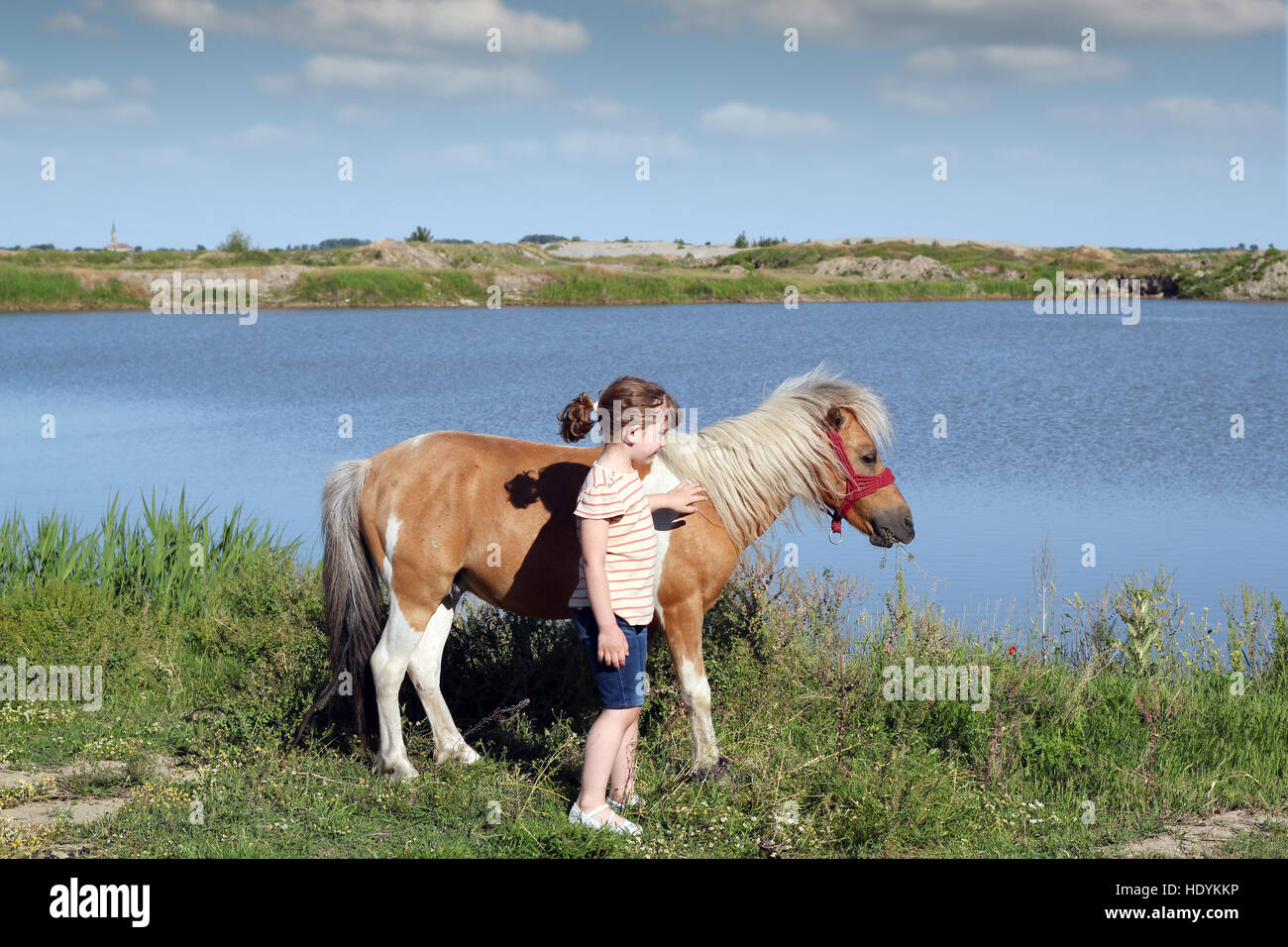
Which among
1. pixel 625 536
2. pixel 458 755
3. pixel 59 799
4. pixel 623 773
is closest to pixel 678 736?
pixel 623 773

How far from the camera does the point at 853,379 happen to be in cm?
2119

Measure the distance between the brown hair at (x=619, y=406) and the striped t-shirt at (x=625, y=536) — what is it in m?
0.15

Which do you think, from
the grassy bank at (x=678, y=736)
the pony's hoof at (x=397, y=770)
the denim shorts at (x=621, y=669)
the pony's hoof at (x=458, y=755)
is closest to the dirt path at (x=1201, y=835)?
the grassy bank at (x=678, y=736)

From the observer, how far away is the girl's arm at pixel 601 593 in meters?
3.69

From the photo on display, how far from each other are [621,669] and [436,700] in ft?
4.09

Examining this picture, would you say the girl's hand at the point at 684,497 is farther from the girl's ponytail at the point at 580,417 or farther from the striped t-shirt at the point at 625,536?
the girl's ponytail at the point at 580,417

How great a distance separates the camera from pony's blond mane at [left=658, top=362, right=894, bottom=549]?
4.58m

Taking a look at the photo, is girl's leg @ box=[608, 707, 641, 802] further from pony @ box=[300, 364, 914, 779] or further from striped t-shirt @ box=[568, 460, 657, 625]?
striped t-shirt @ box=[568, 460, 657, 625]

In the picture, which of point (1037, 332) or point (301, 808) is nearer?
point (301, 808)

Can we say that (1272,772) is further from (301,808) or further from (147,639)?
Result: (147,639)
